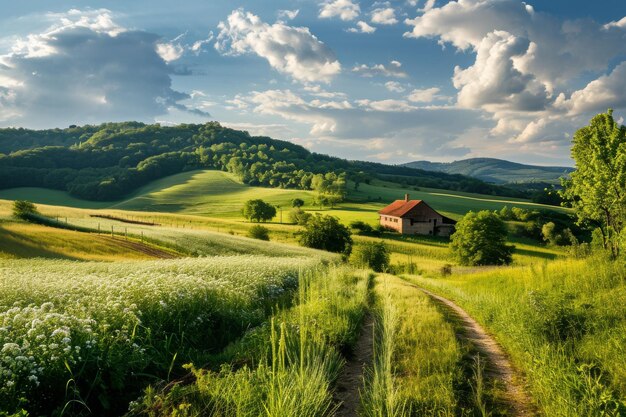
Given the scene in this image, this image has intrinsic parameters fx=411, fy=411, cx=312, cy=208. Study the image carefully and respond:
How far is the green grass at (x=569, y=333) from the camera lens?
6.43m

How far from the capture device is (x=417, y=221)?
91.9 meters

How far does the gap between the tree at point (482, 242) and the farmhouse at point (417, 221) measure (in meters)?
26.3

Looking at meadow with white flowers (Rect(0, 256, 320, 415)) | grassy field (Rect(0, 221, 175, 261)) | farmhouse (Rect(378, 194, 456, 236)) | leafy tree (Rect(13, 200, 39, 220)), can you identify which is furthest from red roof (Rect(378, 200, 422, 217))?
meadow with white flowers (Rect(0, 256, 320, 415))

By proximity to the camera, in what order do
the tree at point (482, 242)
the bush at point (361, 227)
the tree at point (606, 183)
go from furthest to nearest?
the bush at point (361, 227), the tree at point (482, 242), the tree at point (606, 183)

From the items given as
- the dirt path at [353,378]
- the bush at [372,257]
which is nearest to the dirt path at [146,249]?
the bush at [372,257]

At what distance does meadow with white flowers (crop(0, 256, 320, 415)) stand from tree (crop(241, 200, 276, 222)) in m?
83.8

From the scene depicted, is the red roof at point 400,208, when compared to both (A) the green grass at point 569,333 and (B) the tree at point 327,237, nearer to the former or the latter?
(B) the tree at point 327,237

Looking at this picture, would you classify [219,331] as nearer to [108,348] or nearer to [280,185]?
[108,348]

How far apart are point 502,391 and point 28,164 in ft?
633

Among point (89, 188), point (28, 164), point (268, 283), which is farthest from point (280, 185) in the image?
point (268, 283)

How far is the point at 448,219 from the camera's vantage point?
315 ft

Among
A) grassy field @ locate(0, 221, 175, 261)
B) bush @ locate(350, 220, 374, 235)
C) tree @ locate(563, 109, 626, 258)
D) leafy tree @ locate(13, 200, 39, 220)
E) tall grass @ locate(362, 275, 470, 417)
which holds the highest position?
tree @ locate(563, 109, 626, 258)

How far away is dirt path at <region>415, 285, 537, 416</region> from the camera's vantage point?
6.96 metres

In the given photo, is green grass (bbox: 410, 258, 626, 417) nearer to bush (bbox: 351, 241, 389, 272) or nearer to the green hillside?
bush (bbox: 351, 241, 389, 272)
